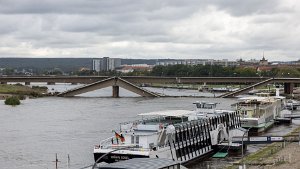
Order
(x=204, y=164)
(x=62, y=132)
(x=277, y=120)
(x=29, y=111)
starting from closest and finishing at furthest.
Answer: (x=204, y=164)
(x=62, y=132)
(x=277, y=120)
(x=29, y=111)

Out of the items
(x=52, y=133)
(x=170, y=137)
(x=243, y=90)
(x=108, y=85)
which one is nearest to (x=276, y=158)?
(x=170, y=137)

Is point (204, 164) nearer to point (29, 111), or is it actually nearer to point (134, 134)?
point (134, 134)

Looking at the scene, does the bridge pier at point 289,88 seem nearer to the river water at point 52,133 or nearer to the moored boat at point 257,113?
the river water at point 52,133

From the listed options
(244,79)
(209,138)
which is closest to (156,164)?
(209,138)

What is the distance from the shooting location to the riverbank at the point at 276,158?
3881 cm

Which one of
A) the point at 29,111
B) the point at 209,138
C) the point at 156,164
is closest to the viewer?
the point at 156,164

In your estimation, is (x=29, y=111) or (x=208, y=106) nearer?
(x=208, y=106)

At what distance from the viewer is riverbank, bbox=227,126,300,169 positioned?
38.8 m

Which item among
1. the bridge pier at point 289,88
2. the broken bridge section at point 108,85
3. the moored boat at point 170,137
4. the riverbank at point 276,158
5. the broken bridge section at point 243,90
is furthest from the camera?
the bridge pier at point 289,88

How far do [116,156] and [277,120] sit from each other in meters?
46.0

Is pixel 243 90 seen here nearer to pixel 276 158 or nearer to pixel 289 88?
pixel 289 88

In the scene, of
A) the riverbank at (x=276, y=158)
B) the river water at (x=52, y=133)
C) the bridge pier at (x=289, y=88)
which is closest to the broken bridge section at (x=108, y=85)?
the river water at (x=52, y=133)

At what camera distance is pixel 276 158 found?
139 ft

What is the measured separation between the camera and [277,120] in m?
80.3
